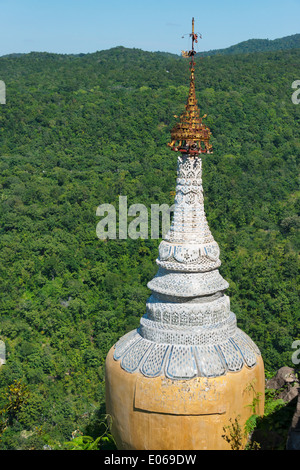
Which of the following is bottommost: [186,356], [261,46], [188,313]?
[186,356]

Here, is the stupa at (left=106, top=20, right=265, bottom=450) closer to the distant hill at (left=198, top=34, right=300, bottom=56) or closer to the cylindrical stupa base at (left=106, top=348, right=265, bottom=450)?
the cylindrical stupa base at (left=106, top=348, right=265, bottom=450)

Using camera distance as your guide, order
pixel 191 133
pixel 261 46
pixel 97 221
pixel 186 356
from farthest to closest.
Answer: pixel 261 46
pixel 97 221
pixel 191 133
pixel 186 356

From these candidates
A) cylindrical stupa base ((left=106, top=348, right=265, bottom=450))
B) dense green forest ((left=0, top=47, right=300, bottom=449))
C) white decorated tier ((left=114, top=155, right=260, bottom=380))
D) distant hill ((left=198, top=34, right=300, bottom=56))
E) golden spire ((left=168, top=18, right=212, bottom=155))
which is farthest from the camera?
distant hill ((left=198, top=34, right=300, bottom=56))

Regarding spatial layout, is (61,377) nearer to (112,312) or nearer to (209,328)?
(112,312)

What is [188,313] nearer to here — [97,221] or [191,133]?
[191,133]

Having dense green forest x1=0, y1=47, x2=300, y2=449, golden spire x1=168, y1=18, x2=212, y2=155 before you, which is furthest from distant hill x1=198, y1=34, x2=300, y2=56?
golden spire x1=168, y1=18, x2=212, y2=155

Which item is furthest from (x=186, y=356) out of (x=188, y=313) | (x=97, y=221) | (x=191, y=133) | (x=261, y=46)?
(x=261, y=46)

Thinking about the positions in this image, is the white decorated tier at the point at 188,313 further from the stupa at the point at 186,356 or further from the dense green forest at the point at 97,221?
the dense green forest at the point at 97,221
